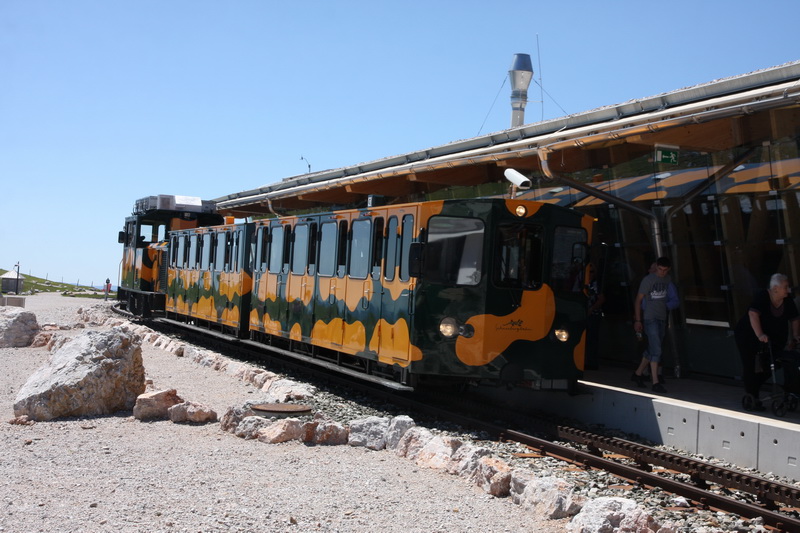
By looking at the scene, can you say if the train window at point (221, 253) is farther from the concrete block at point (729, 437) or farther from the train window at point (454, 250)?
the concrete block at point (729, 437)

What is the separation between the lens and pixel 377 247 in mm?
11805

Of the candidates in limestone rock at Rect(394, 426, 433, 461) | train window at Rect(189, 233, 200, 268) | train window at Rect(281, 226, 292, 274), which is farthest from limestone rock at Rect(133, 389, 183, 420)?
train window at Rect(189, 233, 200, 268)

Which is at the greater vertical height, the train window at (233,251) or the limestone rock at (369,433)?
the train window at (233,251)

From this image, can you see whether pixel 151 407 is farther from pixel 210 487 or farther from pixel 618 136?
pixel 618 136

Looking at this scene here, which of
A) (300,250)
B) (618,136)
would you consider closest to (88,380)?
(300,250)

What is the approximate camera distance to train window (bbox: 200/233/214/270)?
2031 centimetres

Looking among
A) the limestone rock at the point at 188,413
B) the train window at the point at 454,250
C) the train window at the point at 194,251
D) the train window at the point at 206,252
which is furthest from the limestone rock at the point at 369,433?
the train window at the point at 194,251

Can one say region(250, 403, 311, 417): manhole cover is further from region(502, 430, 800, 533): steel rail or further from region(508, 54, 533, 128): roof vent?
region(508, 54, 533, 128): roof vent

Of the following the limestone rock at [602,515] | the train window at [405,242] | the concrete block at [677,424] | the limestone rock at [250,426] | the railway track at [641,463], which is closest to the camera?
the limestone rock at [602,515]

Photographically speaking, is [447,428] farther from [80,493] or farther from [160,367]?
[160,367]

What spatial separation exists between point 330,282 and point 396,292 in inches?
99.3

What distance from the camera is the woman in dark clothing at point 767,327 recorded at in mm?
9758

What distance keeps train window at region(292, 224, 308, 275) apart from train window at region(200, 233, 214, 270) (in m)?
5.76

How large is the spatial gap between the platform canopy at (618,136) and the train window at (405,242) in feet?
7.82
